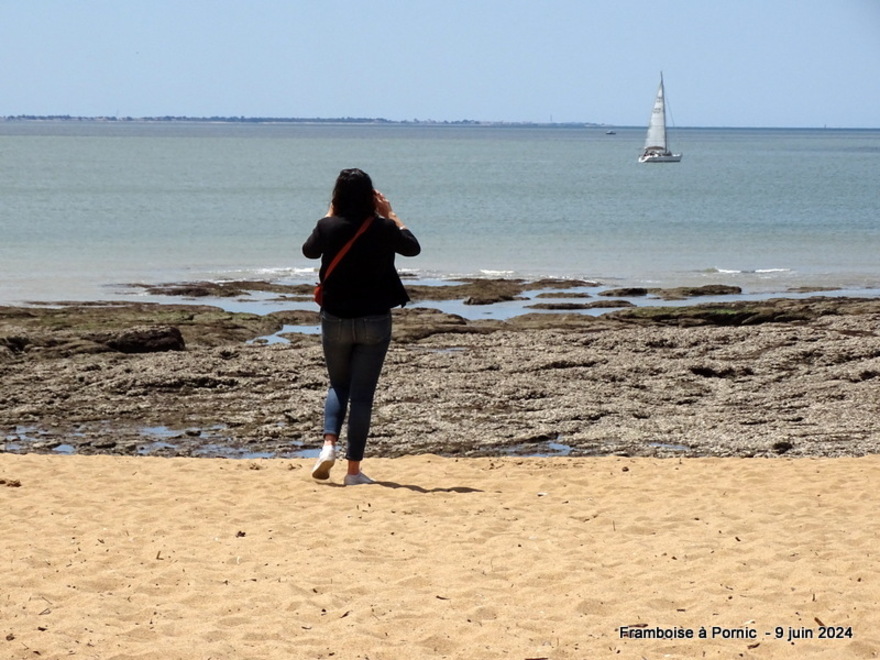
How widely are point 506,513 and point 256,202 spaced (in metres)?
50.9

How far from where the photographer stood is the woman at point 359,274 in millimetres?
7715

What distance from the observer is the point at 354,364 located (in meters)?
7.92

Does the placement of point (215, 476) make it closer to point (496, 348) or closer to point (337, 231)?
point (337, 231)

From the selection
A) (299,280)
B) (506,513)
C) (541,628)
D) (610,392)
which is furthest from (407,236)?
(299,280)

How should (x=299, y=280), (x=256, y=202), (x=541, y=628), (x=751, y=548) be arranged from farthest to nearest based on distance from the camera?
(x=256, y=202) < (x=299, y=280) < (x=751, y=548) < (x=541, y=628)

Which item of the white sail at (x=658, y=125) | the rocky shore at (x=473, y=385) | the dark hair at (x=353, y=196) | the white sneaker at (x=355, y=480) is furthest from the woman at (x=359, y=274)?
the white sail at (x=658, y=125)

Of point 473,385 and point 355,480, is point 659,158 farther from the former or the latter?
point 355,480

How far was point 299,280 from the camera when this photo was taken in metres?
27.6

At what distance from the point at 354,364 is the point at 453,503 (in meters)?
1.09

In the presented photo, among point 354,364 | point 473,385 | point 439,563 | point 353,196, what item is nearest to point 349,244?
point 353,196

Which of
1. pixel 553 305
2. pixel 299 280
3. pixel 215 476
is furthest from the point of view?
pixel 299 280

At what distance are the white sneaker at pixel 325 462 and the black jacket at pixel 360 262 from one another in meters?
0.98

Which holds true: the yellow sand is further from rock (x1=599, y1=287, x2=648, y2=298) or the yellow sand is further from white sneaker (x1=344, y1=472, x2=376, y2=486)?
rock (x1=599, y1=287, x2=648, y2=298)

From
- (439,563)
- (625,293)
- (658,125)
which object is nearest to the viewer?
(439,563)
